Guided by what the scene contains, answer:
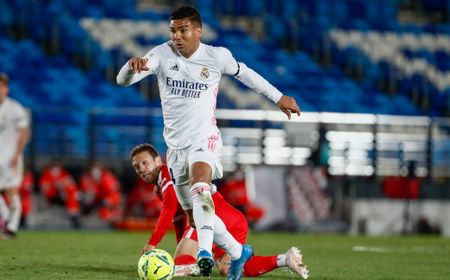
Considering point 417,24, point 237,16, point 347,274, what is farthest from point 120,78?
point 417,24

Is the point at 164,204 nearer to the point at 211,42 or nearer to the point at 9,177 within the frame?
the point at 9,177

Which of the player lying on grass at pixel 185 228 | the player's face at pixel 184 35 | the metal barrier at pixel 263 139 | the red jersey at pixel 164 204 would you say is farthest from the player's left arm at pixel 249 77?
the metal barrier at pixel 263 139

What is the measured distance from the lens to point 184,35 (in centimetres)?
815

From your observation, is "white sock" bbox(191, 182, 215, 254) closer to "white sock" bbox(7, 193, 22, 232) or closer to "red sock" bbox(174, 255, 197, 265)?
"red sock" bbox(174, 255, 197, 265)

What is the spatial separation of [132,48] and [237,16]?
4468 millimetres

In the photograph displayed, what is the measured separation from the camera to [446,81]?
28359 millimetres

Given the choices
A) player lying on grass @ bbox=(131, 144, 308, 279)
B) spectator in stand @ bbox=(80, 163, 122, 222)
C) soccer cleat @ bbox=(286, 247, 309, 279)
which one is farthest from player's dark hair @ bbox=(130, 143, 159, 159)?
spectator in stand @ bbox=(80, 163, 122, 222)

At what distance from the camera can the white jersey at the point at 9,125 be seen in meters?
14.8

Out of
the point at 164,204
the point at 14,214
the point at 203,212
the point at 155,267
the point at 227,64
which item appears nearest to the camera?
the point at 155,267

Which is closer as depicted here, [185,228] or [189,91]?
[189,91]

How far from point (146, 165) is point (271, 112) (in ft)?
37.5

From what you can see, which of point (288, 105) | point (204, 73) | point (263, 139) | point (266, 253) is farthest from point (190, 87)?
point (263, 139)

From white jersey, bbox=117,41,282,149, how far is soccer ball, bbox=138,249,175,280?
3.20 ft

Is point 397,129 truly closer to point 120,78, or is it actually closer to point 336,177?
point 336,177
